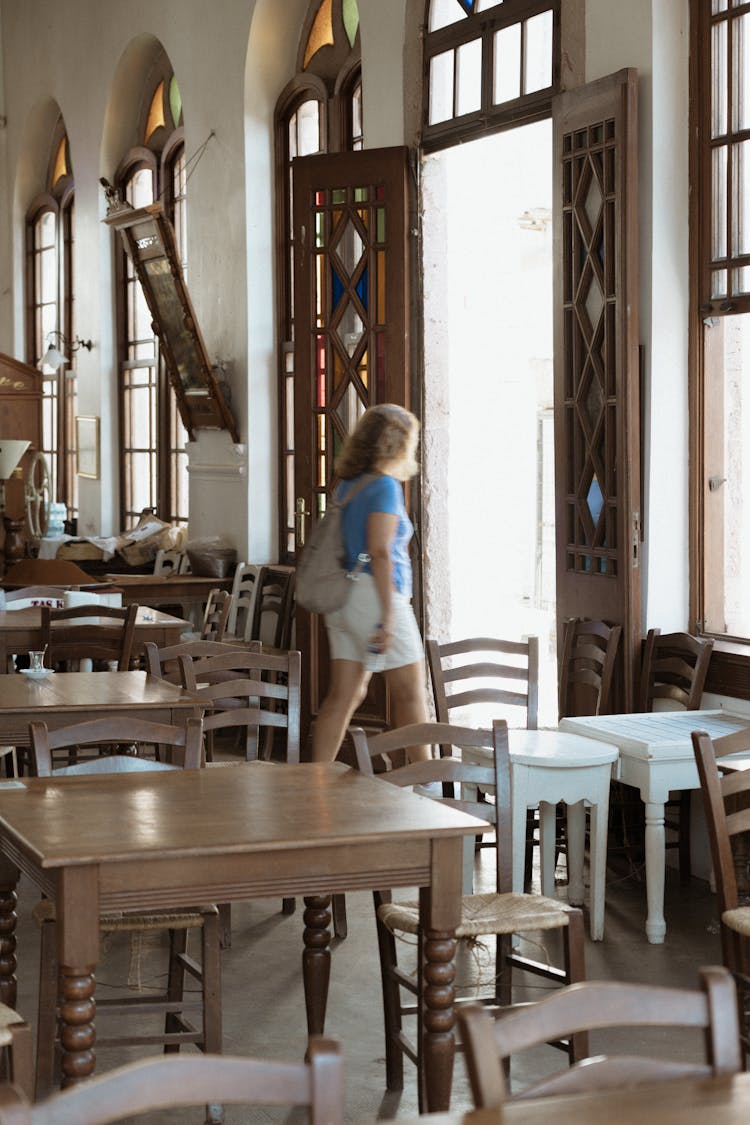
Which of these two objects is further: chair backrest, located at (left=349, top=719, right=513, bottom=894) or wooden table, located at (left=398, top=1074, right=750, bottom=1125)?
chair backrest, located at (left=349, top=719, right=513, bottom=894)

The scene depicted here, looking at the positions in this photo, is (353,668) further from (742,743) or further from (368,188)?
(368,188)

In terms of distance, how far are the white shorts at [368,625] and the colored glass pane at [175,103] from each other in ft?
22.6

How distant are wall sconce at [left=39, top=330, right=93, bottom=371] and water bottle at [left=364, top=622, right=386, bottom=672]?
26.0ft

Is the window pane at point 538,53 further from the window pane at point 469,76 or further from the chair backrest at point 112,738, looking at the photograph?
the chair backrest at point 112,738

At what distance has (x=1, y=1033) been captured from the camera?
3131mm

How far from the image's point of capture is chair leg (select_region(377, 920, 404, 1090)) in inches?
161

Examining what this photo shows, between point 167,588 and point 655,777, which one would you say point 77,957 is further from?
point 167,588

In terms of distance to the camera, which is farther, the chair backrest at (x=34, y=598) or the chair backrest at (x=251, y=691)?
the chair backrest at (x=34, y=598)

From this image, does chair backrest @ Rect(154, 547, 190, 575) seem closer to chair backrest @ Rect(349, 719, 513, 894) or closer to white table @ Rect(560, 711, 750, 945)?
white table @ Rect(560, 711, 750, 945)

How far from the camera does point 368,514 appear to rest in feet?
20.2

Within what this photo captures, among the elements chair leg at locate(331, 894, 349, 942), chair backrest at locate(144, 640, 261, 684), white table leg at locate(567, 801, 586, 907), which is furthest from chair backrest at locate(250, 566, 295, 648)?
chair leg at locate(331, 894, 349, 942)

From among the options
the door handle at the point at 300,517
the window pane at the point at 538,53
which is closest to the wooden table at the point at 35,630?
the door handle at the point at 300,517

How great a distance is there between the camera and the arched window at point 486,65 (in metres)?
7.28

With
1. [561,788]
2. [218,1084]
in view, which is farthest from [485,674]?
[218,1084]
